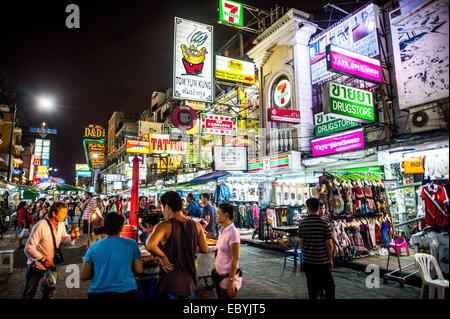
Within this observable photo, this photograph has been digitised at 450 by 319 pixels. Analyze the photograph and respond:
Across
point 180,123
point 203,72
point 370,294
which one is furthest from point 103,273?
point 180,123

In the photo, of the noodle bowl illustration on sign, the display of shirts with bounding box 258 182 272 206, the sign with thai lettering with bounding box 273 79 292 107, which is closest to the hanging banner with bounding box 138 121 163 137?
the sign with thai lettering with bounding box 273 79 292 107

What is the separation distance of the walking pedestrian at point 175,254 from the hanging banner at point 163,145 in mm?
20065

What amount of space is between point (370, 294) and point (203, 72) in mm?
11778

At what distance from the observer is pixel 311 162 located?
15.3 m

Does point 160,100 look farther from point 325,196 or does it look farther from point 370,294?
point 370,294

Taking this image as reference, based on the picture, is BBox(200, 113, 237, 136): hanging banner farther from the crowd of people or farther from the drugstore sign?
the crowd of people

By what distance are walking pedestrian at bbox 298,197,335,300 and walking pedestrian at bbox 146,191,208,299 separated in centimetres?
218

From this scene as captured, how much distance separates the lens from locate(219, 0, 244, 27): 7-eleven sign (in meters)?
16.7

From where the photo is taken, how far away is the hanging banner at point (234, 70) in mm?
15805

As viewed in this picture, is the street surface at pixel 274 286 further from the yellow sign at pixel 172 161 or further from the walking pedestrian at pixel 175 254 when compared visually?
the yellow sign at pixel 172 161

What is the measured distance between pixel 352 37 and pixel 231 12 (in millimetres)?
7751

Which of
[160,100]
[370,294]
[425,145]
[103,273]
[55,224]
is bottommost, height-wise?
[370,294]
